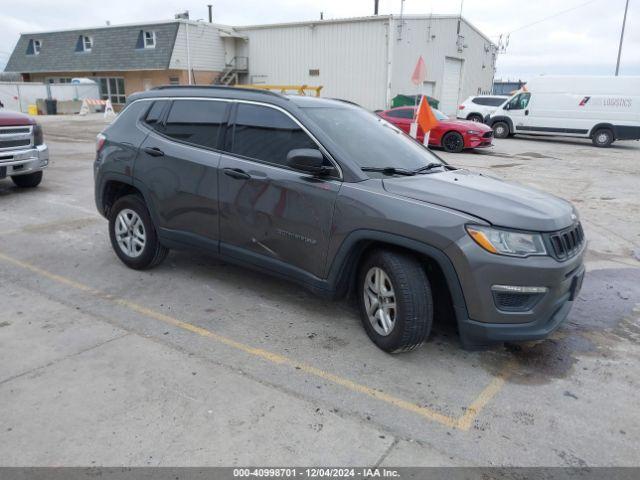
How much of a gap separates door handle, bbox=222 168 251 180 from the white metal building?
24.7 meters

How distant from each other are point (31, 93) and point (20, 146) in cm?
2819

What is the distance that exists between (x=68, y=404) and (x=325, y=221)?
201 cm

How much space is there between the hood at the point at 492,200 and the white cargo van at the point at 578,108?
1907 centimetres

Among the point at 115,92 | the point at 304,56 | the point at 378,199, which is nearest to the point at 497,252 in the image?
the point at 378,199

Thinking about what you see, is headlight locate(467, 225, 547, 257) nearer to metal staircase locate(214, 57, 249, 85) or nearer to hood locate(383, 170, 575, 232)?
hood locate(383, 170, 575, 232)

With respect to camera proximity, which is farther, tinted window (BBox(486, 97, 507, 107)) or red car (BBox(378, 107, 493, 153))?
tinted window (BBox(486, 97, 507, 107))

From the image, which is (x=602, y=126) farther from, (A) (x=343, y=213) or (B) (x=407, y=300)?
(B) (x=407, y=300)

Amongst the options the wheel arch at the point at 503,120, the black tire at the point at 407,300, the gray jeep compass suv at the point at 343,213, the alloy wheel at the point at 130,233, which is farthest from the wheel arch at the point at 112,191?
the wheel arch at the point at 503,120

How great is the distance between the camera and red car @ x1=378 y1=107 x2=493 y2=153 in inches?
655

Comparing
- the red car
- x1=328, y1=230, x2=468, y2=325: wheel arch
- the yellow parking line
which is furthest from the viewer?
the red car

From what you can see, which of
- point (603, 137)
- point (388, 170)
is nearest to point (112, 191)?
point (388, 170)

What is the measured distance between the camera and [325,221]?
380 centimetres

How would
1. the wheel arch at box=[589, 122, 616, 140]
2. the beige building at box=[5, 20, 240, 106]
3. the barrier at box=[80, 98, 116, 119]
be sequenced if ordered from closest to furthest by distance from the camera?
the wheel arch at box=[589, 122, 616, 140], the barrier at box=[80, 98, 116, 119], the beige building at box=[5, 20, 240, 106]

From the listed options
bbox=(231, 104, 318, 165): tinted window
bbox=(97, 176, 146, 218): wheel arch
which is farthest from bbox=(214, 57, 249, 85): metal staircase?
bbox=(231, 104, 318, 165): tinted window
